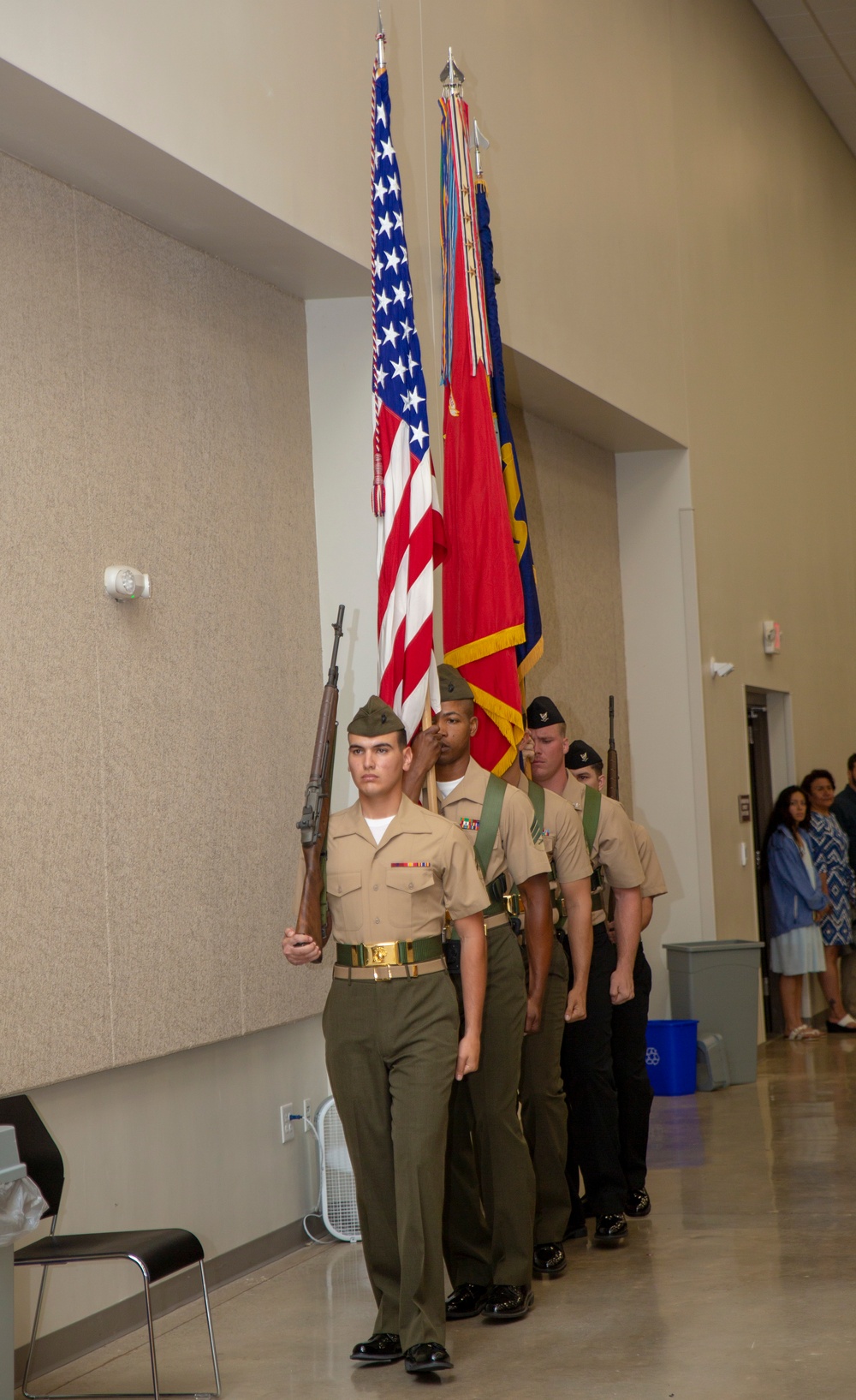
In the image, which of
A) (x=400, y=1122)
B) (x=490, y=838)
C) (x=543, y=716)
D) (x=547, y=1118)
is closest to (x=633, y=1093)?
(x=547, y=1118)

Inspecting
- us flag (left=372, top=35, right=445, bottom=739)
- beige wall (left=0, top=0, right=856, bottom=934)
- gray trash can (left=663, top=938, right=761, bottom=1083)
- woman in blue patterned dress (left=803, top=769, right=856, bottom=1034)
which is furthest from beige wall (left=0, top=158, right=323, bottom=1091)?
woman in blue patterned dress (left=803, top=769, right=856, bottom=1034)

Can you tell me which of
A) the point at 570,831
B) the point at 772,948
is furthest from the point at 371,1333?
the point at 772,948

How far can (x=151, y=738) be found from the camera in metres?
4.62

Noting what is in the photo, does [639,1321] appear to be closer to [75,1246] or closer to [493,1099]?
[493,1099]

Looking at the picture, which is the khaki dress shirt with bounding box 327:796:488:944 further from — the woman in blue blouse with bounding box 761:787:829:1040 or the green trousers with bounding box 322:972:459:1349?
the woman in blue blouse with bounding box 761:787:829:1040

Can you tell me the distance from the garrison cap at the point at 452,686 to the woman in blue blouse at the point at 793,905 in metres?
5.54

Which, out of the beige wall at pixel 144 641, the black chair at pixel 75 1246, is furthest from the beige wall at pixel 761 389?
the black chair at pixel 75 1246

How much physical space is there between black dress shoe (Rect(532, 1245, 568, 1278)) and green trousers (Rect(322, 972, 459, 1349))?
2.64 ft

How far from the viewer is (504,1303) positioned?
Result: 13.6 feet

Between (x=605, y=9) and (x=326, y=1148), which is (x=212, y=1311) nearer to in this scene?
(x=326, y=1148)

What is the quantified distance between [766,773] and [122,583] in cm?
678

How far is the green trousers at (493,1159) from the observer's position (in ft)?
13.7

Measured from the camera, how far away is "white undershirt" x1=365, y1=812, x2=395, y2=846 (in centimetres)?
395

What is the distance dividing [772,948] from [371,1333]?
6.12 m
